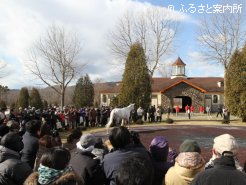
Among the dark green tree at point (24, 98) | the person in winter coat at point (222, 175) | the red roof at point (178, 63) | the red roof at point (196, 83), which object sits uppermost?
the red roof at point (178, 63)

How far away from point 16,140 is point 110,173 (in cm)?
143

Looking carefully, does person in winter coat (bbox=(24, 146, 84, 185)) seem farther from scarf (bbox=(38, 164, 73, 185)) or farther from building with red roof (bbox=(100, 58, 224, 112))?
building with red roof (bbox=(100, 58, 224, 112))

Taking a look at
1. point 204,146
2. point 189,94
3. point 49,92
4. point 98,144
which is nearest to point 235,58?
point 189,94

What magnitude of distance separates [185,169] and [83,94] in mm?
49509

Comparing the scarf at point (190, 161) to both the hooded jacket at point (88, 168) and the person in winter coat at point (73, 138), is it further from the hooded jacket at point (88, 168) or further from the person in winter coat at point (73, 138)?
the person in winter coat at point (73, 138)

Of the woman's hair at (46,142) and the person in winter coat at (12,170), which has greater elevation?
the woman's hair at (46,142)

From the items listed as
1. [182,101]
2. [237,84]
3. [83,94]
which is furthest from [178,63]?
[237,84]

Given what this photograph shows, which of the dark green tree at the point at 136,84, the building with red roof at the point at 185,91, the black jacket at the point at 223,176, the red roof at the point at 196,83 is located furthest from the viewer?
the red roof at the point at 196,83

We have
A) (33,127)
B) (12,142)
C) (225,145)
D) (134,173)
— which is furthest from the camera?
(33,127)

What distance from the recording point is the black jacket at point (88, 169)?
4.54 metres

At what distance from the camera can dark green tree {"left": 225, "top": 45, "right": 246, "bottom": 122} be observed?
34.7 m

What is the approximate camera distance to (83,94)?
175 feet

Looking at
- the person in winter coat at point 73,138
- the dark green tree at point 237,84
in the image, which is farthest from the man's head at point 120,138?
the dark green tree at point 237,84

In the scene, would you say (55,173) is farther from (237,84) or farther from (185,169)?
(237,84)
